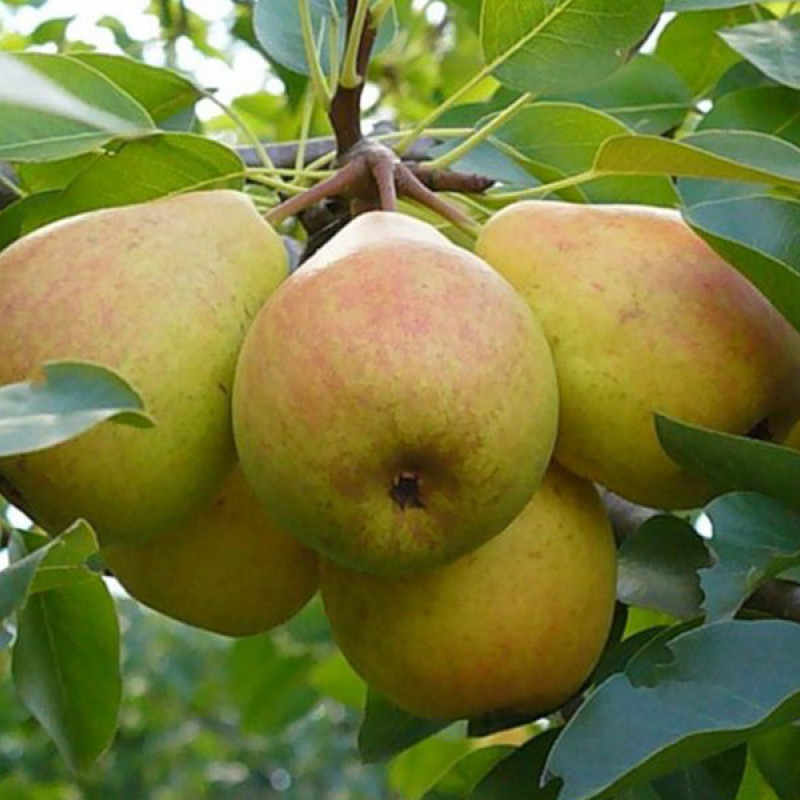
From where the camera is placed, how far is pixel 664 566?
1.09m

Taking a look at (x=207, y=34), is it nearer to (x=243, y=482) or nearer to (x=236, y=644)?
(x=236, y=644)

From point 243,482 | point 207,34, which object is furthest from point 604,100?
point 207,34

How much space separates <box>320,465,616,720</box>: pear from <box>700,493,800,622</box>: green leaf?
0.10 m

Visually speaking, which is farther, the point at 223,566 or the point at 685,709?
the point at 223,566

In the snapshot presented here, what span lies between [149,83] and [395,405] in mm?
477

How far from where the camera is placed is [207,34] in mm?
2752

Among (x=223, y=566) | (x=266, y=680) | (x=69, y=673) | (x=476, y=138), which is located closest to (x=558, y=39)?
(x=476, y=138)

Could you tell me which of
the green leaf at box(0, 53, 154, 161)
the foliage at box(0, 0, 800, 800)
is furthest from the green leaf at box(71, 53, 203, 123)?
the green leaf at box(0, 53, 154, 161)

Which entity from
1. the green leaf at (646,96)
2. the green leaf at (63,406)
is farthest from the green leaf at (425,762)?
the green leaf at (63,406)

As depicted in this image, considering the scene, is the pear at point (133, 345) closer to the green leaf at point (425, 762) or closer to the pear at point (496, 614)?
the pear at point (496, 614)

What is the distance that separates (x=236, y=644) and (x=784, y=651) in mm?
1409

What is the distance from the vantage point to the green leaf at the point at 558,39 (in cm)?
113

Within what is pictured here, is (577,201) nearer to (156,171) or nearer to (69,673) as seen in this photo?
(156,171)

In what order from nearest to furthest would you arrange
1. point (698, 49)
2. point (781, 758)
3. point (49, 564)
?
1. point (49, 564)
2. point (781, 758)
3. point (698, 49)
